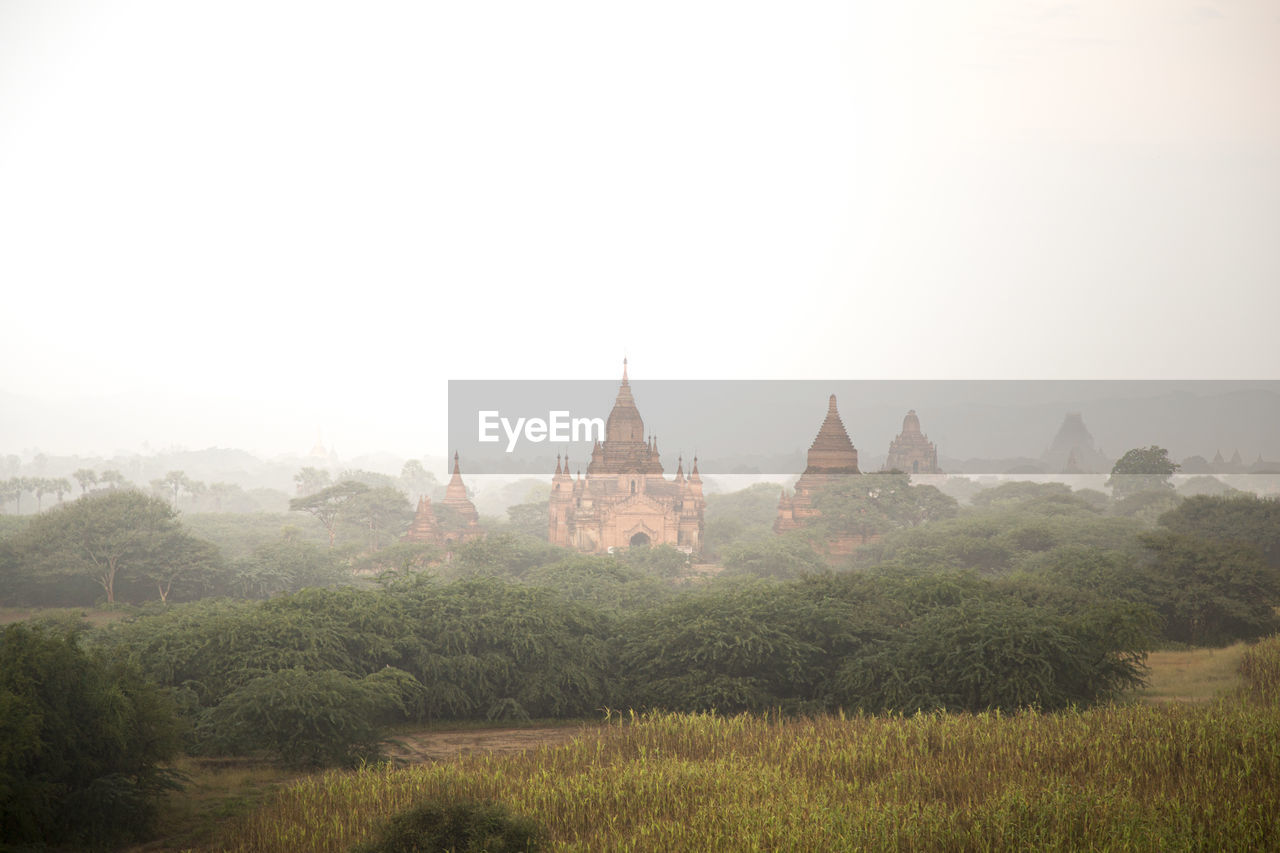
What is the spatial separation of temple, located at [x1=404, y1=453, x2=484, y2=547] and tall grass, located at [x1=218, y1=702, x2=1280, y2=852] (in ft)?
143

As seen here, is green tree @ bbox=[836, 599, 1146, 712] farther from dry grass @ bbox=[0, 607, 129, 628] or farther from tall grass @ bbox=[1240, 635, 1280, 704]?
dry grass @ bbox=[0, 607, 129, 628]

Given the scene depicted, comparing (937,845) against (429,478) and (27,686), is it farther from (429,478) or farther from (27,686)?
(429,478)

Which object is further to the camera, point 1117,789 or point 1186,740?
point 1186,740

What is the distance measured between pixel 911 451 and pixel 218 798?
8308 cm

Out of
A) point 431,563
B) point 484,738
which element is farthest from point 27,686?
point 431,563

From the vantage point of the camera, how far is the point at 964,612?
22812 millimetres

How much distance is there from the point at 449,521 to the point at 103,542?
25408mm

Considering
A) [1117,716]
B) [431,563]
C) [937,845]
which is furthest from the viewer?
[431,563]

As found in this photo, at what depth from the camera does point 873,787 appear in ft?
48.9

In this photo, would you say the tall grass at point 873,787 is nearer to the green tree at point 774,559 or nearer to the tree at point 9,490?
the green tree at point 774,559

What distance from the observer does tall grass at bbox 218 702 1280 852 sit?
510 inches

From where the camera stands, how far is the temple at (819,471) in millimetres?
64688

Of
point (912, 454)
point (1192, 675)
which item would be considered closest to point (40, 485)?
point (912, 454)

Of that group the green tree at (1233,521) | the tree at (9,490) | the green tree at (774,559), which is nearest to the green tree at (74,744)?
the green tree at (774,559)
